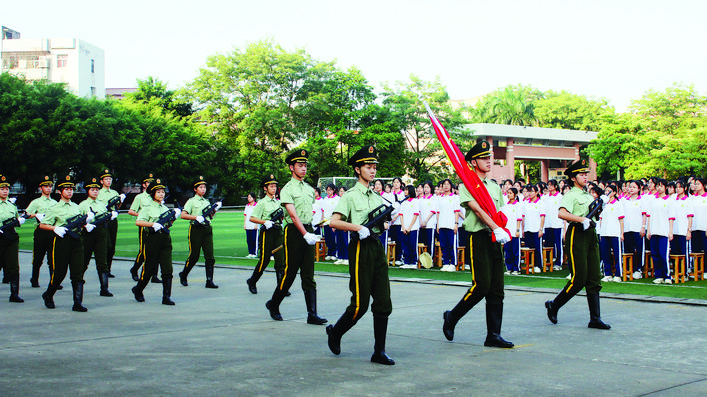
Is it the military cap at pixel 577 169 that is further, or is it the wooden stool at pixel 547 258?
the wooden stool at pixel 547 258

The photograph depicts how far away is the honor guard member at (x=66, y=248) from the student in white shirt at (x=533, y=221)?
8.44 metres

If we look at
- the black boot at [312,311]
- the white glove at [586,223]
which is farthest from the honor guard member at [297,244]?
the white glove at [586,223]

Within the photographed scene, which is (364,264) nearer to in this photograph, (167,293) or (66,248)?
(167,293)

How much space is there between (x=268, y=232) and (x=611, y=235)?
5931 mm

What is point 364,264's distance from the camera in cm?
573

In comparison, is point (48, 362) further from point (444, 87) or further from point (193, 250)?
point (444, 87)

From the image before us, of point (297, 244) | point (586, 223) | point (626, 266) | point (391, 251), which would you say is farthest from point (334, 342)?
point (391, 251)

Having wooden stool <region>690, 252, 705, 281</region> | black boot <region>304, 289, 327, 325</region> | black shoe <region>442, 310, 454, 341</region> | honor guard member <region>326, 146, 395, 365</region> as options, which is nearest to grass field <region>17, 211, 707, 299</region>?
wooden stool <region>690, 252, 705, 281</region>

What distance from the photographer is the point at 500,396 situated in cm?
455

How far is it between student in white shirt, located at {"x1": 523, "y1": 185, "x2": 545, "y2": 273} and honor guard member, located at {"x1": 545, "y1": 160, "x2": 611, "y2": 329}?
19.0ft

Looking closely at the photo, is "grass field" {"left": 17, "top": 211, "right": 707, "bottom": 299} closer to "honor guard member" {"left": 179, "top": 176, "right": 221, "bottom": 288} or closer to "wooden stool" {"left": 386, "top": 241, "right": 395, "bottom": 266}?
"wooden stool" {"left": 386, "top": 241, "right": 395, "bottom": 266}

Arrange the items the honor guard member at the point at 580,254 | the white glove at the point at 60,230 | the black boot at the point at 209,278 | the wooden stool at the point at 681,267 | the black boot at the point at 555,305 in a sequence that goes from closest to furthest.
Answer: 1. the honor guard member at the point at 580,254
2. the black boot at the point at 555,305
3. the white glove at the point at 60,230
4. the wooden stool at the point at 681,267
5. the black boot at the point at 209,278

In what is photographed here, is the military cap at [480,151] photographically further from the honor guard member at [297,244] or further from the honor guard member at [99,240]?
the honor guard member at [99,240]

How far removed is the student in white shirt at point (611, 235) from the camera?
1162cm
